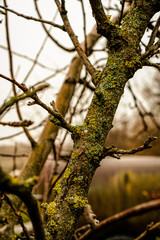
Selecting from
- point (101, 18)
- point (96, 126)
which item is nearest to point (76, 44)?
point (101, 18)

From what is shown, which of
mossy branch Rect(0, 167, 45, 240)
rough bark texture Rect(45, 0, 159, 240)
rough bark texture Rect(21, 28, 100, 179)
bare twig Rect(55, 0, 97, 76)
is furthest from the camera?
rough bark texture Rect(21, 28, 100, 179)

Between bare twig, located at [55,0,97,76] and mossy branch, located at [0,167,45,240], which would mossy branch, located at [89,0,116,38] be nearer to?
bare twig, located at [55,0,97,76]

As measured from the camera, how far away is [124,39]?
62cm

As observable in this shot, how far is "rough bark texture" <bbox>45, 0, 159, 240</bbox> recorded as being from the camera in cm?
47

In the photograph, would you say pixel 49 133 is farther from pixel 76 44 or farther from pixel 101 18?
pixel 101 18

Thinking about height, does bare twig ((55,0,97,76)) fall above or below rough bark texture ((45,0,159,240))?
above

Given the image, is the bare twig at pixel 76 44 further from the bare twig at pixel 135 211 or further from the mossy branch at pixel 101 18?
the bare twig at pixel 135 211

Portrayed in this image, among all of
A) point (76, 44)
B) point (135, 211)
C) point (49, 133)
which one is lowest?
point (135, 211)

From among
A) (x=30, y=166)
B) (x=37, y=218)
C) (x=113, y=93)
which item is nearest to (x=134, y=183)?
(x=30, y=166)

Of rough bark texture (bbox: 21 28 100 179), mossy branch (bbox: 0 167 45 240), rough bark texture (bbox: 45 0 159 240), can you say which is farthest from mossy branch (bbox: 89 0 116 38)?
rough bark texture (bbox: 21 28 100 179)

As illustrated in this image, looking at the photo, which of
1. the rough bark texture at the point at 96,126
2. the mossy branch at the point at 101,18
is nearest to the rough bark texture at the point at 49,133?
the rough bark texture at the point at 96,126

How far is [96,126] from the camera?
56 centimetres

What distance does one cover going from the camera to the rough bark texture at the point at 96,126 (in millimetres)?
472

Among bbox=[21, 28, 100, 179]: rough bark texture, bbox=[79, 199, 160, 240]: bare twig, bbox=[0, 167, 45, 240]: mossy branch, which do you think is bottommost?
bbox=[79, 199, 160, 240]: bare twig
